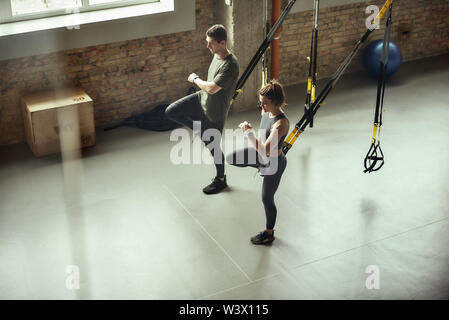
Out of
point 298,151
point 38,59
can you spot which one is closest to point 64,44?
point 38,59

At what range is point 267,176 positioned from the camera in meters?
5.68

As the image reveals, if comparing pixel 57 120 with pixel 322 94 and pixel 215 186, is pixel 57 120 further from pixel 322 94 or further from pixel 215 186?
pixel 322 94

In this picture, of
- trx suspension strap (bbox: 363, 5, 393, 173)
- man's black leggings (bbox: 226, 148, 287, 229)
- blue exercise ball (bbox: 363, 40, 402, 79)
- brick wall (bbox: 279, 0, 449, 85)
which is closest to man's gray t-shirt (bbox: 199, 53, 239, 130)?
man's black leggings (bbox: 226, 148, 287, 229)

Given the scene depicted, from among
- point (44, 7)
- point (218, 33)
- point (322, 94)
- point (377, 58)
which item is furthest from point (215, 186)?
point (377, 58)

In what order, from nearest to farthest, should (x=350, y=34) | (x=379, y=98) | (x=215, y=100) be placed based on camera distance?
(x=379, y=98), (x=215, y=100), (x=350, y=34)

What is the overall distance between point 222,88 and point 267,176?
1124 millimetres

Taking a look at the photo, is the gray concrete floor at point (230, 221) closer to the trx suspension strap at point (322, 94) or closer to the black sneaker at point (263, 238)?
the black sneaker at point (263, 238)

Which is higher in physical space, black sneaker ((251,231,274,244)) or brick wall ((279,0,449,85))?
brick wall ((279,0,449,85))

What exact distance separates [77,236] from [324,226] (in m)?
2.42

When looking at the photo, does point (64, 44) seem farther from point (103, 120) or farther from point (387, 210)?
point (387, 210)

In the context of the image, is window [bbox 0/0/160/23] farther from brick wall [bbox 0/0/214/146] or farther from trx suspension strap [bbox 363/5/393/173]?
trx suspension strap [bbox 363/5/393/173]

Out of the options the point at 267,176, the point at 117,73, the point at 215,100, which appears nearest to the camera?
Answer: the point at 267,176

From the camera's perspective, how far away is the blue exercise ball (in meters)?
9.55

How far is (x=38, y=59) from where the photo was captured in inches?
306
